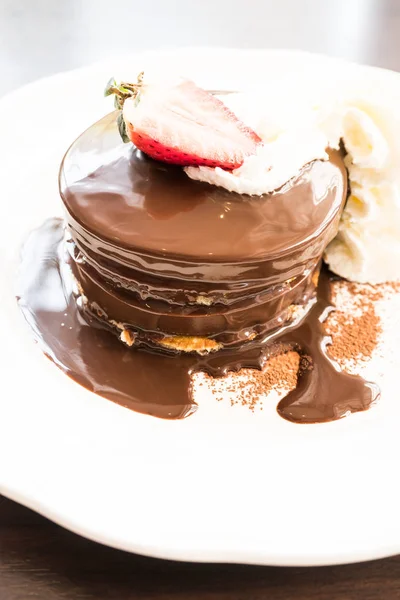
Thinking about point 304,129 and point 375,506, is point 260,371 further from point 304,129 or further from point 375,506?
point 304,129

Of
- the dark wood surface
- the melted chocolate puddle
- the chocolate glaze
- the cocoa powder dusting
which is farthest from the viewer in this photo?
the cocoa powder dusting

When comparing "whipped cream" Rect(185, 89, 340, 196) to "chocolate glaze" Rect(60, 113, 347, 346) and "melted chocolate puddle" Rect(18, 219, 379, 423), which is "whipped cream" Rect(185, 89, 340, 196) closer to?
"chocolate glaze" Rect(60, 113, 347, 346)

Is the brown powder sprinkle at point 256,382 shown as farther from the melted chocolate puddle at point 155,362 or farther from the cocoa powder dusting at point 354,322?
the cocoa powder dusting at point 354,322

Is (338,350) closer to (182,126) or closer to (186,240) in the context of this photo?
(186,240)

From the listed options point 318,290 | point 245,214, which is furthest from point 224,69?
point 245,214

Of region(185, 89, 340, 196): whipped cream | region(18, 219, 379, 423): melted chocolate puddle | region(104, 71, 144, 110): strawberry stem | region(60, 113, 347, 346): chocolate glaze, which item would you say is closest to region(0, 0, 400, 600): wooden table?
region(18, 219, 379, 423): melted chocolate puddle

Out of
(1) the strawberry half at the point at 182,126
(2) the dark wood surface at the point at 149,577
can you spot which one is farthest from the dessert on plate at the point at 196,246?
(2) the dark wood surface at the point at 149,577
